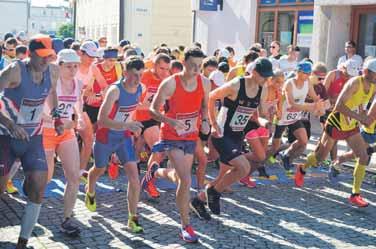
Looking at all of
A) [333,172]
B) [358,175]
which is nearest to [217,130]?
[358,175]

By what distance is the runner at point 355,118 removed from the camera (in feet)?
21.6

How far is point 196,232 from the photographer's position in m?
5.55

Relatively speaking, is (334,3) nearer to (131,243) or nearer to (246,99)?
(246,99)

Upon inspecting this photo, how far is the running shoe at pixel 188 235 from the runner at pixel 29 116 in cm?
142

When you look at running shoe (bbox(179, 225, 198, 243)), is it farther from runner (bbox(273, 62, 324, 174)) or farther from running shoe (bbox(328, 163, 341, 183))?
running shoe (bbox(328, 163, 341, 183))

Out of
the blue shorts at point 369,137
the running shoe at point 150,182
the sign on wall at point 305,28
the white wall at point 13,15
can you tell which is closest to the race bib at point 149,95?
the running shoe at point 150,182

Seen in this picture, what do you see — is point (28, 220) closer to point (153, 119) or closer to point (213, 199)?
point (153, 119)

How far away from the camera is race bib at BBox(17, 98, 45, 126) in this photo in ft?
15.3

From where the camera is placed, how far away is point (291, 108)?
787cm

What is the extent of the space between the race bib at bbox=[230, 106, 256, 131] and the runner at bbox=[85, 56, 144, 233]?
1127 millimetres

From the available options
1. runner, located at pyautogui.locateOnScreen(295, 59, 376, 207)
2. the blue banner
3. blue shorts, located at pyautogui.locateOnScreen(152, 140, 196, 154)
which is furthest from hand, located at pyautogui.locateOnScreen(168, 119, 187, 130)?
the blue banner

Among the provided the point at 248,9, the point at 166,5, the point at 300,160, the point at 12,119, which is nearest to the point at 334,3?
the point at 248,9

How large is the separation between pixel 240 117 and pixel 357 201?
1.99 m

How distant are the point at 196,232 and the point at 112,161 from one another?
2.42 m
